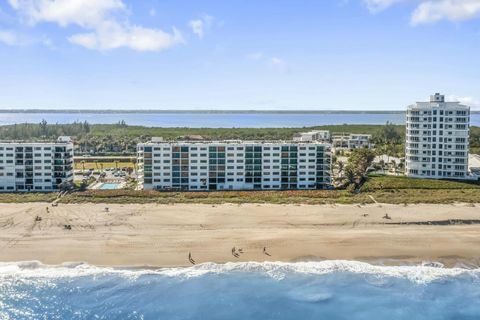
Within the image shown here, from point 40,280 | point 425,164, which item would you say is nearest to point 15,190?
point 40,280

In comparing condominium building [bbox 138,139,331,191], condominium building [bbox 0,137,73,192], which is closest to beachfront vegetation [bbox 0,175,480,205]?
condominium building [bbox 138,139,331,191]

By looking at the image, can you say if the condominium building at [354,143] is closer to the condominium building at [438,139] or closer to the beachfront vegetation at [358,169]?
the condominium building at [438,139]

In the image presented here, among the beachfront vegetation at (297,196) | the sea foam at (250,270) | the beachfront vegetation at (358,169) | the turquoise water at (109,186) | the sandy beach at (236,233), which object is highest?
the beachfront vegetation at (358,169)

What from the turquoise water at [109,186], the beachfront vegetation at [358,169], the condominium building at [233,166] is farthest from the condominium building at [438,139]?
the turquoise water at [109,186]

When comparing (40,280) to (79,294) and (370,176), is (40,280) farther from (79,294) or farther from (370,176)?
(370,176)

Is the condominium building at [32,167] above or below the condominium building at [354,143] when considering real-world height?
below

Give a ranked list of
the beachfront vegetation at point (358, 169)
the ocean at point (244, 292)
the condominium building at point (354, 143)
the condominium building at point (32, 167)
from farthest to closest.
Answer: the condominium building at point (354, 143) → the beachfront vegetation at point (358, 169) → the condominium building at point (32, 167) → the ocean at point (244, 292)

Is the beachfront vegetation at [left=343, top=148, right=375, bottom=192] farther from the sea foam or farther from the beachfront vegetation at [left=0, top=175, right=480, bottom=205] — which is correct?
the sea foam
